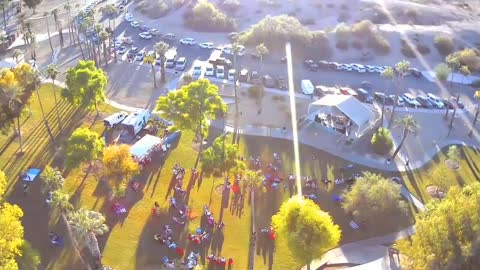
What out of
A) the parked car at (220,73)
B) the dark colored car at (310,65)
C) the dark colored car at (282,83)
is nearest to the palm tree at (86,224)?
the parked car at (220,73)

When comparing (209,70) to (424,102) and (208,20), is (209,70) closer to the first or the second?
(208,20)

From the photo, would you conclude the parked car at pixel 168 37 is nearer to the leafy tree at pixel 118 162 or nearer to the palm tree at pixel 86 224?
the leafy tree at pixel 118 162

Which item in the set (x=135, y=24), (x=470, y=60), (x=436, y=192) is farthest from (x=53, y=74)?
(x=470, y=60)

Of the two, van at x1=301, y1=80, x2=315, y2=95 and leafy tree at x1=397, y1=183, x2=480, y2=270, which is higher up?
leafy tree at x1=397, y1=183, x2=480, y2=270

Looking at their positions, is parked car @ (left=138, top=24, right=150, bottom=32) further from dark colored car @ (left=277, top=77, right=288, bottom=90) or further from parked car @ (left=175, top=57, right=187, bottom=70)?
dark colored car @ (left=277, top=77, right=288, bottom=90)

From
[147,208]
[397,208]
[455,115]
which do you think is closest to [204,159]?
[147,208]

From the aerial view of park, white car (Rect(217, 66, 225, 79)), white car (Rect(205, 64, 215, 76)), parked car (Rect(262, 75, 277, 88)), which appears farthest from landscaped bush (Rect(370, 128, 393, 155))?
white car (Rect(205, 64, 215, 76))

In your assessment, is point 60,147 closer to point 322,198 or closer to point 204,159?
point 204,159
